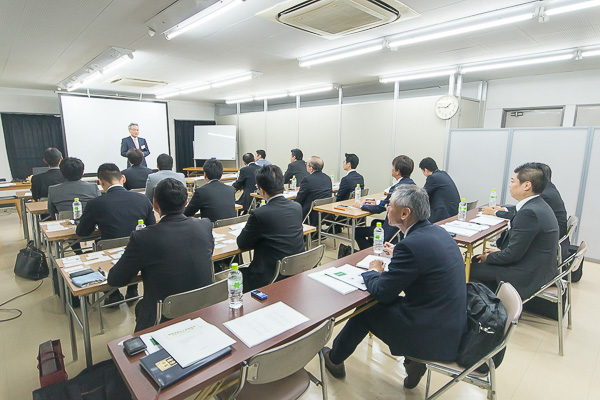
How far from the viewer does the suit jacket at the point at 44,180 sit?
14.4 ft

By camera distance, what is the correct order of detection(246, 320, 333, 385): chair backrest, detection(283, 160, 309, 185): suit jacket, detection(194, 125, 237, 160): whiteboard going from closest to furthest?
detection(246, 320, 333, 385): chair backrest, detection(283, 160, 309, 185): suit jacket, detection(194, 125, 237, 160): whiteboard

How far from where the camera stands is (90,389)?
5.73 ft

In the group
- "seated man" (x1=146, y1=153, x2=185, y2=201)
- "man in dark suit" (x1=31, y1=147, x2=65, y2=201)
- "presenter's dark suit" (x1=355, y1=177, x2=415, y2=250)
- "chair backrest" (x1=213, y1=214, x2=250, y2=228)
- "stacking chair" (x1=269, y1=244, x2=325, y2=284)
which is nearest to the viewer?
"stacking chair" (x1=269, y1=244, x2=325, y2=284)

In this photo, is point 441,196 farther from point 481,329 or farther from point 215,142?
point 215,142

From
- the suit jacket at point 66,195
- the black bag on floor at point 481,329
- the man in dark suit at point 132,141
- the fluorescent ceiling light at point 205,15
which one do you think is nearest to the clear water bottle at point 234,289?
the black bag on floor at point 481,329

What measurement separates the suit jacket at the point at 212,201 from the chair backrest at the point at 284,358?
7.87 feet

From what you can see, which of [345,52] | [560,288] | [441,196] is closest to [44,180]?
[345,52]

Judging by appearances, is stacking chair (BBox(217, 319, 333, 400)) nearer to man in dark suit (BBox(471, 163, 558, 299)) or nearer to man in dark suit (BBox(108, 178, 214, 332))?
man in dark suit (BBox(108, 178, 214, 332))

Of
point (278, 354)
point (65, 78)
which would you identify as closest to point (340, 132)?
point (65, 78)

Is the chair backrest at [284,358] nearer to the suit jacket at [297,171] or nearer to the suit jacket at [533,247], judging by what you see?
the suit jacket at [533,247]

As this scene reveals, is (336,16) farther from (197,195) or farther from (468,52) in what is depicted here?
(468,52)

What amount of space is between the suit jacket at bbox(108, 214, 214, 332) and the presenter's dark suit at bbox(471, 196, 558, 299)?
90.6 inches

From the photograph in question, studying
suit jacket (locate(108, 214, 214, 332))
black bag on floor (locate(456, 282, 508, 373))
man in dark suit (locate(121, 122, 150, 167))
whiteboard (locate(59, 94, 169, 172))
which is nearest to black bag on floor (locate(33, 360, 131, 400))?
suit jacket (locate(108, 214, 214, 332))

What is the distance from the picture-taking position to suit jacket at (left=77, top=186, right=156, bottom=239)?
276 centimetres
